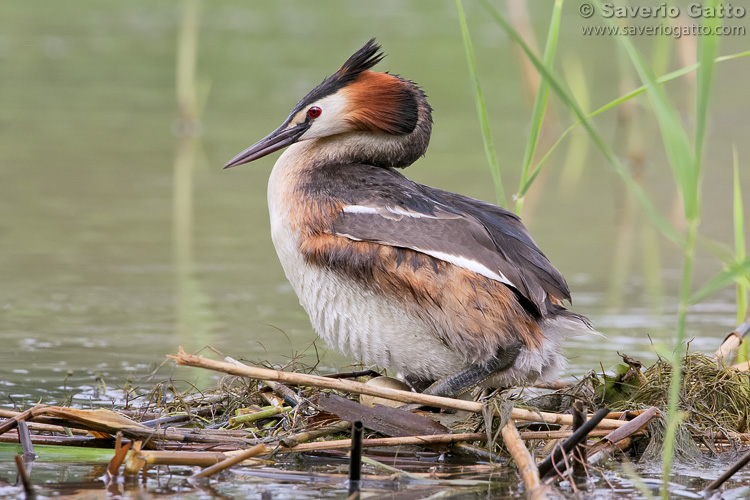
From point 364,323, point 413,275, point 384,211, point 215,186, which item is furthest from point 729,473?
point 215,186

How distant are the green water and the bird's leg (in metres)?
0.66

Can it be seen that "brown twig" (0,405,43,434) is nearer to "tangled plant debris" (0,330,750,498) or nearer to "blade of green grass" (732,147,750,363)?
"tangled plant debris" (0,330,750,498)

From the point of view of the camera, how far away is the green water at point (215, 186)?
667 centimetres

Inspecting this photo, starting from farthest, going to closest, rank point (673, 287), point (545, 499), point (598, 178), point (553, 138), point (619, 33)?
point (553, 138), point (598, 178), point (673, 287), point (545, 499), point (619, 33)

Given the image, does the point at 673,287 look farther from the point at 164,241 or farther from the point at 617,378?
the point at 164,241

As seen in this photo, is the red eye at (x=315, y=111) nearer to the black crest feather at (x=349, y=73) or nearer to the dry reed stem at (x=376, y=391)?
the black crest feather at (x=349, y=73)

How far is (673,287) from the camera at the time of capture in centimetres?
816

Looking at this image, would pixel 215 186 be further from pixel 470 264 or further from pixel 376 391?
pixel 376 391

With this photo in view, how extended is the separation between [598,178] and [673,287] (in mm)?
4304

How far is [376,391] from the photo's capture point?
13.7 ft

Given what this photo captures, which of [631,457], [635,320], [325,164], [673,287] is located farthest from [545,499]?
[673,287]

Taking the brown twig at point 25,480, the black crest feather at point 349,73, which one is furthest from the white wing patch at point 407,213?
the brown twig at point 25,480

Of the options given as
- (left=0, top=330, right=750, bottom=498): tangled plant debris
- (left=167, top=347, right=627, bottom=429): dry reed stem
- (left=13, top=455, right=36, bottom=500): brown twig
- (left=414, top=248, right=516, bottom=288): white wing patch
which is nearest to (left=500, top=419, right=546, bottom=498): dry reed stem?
(left=0, top=330, right=750, bottom=498): tangled plant debris

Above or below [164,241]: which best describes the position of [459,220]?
below
